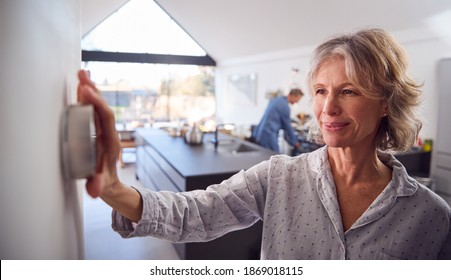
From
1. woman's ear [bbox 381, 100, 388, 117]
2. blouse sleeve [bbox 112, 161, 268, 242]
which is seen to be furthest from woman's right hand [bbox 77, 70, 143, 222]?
woman's ear [bbox 381, 100, 388, 117]

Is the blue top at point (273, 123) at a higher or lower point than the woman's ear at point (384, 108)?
lower

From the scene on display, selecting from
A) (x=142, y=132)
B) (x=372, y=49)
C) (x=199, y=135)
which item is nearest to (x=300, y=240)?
(x=372, y=49)

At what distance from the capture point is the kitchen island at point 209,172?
1.46 meters

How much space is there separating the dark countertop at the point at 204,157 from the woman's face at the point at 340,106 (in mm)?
886

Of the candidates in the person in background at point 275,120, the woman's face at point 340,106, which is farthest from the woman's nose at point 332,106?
the person in background at point 275,120

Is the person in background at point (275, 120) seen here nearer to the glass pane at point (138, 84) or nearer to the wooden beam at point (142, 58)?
the glass pane at point (138, 84)

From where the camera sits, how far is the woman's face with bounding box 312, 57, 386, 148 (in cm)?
57

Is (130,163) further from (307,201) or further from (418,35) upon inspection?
(307,201)

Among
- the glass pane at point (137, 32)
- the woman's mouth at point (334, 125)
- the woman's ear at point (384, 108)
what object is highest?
the glass pane at point (137, 32)

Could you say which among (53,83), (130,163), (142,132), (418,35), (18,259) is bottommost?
(130,163)

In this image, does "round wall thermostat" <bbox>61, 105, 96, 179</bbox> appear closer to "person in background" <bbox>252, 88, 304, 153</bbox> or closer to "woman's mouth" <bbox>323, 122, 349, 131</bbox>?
"woman's mouth" <bbox>323, 122, 349, 131</bbox>

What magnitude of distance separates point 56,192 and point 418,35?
221cm

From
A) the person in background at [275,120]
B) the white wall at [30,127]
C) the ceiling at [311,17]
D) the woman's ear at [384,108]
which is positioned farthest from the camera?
the person in background at [275,120]

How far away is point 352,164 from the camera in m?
0.67
